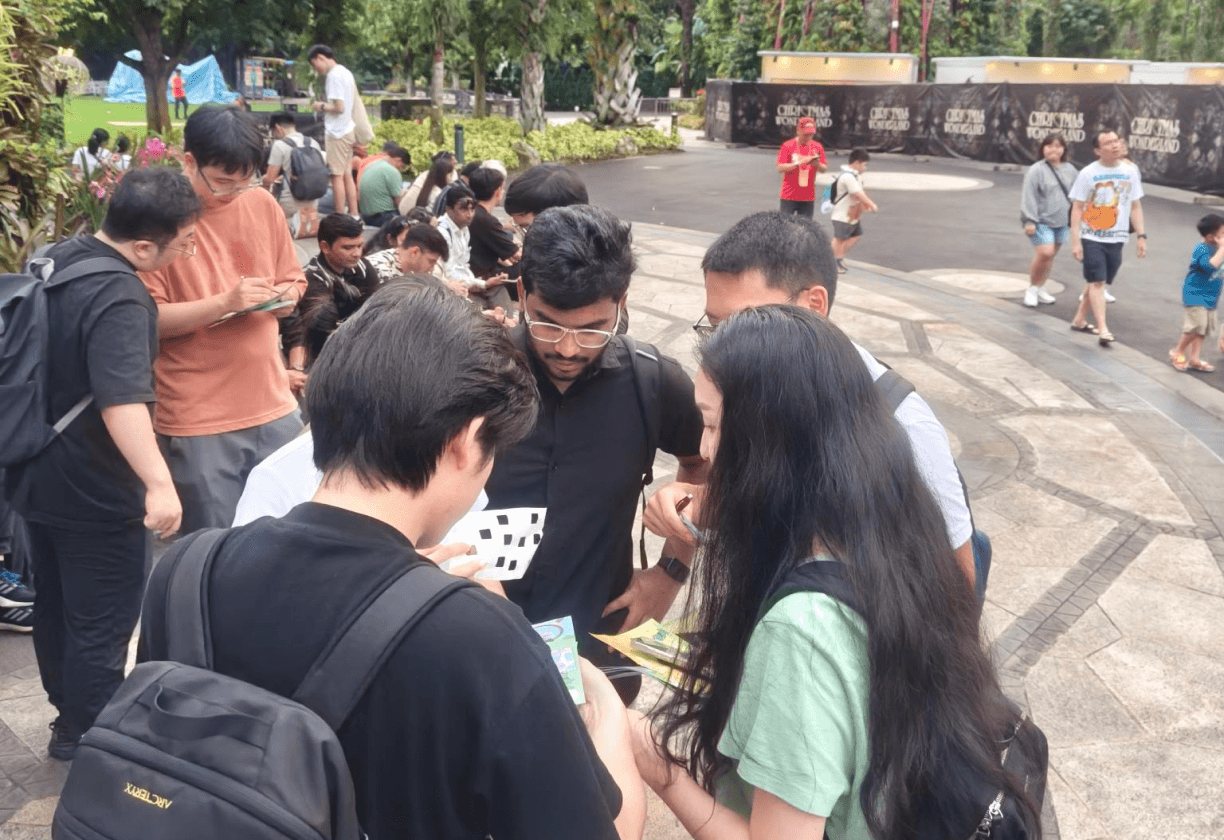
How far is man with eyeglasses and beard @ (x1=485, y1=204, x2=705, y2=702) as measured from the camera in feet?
8.27

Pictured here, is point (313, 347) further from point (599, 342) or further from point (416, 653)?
point (416, 653)

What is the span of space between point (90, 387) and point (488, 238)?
4460 millimetres

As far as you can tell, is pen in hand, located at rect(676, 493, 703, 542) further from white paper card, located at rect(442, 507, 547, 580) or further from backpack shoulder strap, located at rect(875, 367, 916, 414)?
backpack shoulder strap, located at rect(875, 367, 916, 414)

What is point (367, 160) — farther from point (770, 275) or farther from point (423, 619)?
point (423, 619)

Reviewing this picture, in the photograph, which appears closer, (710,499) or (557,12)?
(710,499)

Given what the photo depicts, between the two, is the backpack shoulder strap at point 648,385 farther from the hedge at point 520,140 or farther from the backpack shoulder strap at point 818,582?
the hedge at point 520,140

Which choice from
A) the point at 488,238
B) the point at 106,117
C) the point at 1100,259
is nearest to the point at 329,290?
the point at 488,238

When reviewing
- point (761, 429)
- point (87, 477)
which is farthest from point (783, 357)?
point (87, 477)

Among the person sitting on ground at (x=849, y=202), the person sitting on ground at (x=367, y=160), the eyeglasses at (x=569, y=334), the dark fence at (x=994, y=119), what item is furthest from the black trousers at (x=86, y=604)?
the dark fence at (x=994, y=119)

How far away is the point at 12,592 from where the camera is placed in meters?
4.71

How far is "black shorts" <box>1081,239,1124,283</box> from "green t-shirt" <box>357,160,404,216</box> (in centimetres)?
668

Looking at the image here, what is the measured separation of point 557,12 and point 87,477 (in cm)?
2170

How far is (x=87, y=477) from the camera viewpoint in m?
3.27

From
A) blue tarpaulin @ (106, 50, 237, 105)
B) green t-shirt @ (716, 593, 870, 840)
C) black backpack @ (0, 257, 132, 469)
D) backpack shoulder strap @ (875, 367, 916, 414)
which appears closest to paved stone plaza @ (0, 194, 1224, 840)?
black backpack @ (0, 257, 132, 469)
